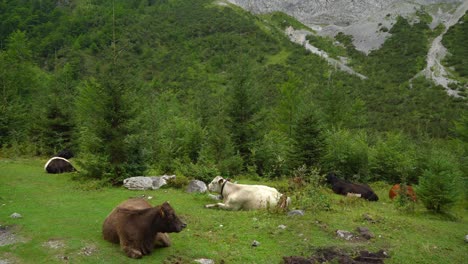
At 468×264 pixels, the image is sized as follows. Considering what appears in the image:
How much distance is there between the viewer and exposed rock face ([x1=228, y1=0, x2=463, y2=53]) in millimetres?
126438

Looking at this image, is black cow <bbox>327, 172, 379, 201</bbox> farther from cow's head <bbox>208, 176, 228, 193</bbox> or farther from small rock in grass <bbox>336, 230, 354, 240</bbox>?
small rock in grass <bbox>336, 230, 354, 240</bbox>

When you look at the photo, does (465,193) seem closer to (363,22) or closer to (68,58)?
(68,58)

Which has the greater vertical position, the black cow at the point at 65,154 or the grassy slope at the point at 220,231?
the black cow at the point at 65,154

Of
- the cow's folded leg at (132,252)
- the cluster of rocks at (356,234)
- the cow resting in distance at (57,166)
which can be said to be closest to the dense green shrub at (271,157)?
the cow resting in distance at (57,166)

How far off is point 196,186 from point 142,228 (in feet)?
21.8

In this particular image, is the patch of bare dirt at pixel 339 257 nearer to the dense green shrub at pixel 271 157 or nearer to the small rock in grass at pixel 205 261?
the small rock in grass at pixel 205 261

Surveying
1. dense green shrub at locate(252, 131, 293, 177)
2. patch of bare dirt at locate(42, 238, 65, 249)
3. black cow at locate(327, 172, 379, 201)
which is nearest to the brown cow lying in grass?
patch of bare dirt at locate(42, 238, 65, 249)

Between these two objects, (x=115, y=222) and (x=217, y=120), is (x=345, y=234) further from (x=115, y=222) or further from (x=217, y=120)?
(x=217, y=120)

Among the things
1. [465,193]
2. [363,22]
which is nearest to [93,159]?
[465,193]

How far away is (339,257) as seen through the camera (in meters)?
8.27

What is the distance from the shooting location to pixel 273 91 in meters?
69.6

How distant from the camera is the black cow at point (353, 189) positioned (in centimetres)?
1627

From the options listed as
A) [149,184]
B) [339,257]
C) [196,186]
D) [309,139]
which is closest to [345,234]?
[339,257]

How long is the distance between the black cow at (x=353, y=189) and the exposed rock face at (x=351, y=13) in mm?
107881
